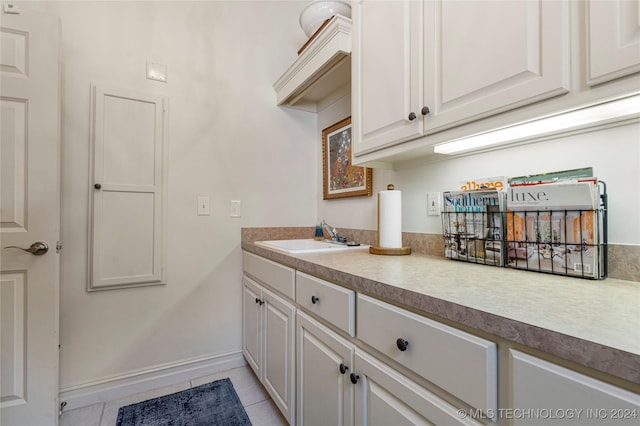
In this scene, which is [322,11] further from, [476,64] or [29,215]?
[29,215]

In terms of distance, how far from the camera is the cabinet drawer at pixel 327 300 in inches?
36.9

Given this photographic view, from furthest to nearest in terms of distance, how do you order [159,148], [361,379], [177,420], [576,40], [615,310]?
[159,148] → [177,420] → [361,379] → [576,40] → [615,310]

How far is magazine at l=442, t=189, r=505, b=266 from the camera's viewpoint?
1056 mm

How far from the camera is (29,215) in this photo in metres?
1.41

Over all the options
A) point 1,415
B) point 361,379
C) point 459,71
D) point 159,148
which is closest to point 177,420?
point 1,415

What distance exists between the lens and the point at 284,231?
222 centimetres

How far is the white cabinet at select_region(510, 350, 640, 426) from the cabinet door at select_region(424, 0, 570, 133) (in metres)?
0.65

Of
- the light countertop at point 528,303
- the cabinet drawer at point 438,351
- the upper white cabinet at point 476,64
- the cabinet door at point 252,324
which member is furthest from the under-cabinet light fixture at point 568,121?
the cabinet door at point 252,324

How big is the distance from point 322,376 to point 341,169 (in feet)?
4.46


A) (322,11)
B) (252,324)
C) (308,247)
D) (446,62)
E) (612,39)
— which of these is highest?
(322,11)

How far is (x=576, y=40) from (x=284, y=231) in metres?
1.84

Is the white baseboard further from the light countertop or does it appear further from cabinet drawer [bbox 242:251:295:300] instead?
the light countertop

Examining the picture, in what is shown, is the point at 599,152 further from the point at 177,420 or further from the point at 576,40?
the point at 177,420

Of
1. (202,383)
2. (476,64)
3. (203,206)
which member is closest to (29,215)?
(203,206)
